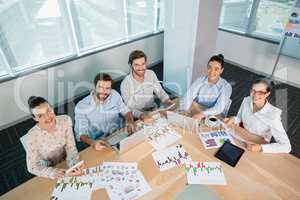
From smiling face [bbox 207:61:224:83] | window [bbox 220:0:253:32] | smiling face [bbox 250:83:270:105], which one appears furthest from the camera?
window [bbox 220:0:253:32]

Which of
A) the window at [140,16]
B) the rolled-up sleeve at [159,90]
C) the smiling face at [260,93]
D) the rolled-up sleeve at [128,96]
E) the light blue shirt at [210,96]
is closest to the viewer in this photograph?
the smiling face at [260,93]

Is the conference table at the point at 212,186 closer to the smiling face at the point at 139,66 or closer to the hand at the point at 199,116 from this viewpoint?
the hand at the point at 199,116

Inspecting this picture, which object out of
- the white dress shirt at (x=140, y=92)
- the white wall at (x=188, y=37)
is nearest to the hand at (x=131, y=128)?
the white dress shirt at (x=140, y=92)

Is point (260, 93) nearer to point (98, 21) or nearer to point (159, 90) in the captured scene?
point (159, 90)

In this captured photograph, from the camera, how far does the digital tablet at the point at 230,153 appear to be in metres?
1.53

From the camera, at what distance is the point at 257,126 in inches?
71.5

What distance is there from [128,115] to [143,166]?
68 centimetres

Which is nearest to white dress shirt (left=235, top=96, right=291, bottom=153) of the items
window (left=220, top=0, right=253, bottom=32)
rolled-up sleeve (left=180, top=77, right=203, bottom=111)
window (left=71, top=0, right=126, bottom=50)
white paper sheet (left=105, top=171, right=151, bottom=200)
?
rolled-up sleeve (left=180, top=77, right=203, bottom=111)

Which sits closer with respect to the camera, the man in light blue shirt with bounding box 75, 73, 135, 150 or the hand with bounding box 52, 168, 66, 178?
the hand with bounding box 52, 168, 66, 178

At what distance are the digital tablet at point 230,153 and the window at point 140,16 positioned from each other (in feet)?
9.72

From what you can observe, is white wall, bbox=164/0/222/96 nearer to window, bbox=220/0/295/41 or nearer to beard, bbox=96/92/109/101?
window, bbox=220/0/295/41

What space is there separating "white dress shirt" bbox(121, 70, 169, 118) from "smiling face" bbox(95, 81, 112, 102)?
38cm

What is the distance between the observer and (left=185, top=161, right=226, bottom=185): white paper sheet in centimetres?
141

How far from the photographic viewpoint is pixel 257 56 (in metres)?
4.01
